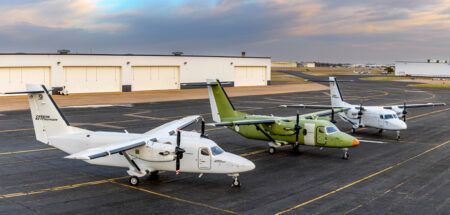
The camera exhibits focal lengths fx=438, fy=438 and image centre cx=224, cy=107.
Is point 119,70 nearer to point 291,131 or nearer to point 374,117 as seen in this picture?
point 374,117

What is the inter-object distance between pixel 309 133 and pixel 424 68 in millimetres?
173832

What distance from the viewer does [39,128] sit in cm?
2628

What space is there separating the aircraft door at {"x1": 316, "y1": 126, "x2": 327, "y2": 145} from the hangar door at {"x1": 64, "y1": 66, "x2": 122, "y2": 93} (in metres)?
58.4

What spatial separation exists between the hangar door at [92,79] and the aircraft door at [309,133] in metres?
57.6

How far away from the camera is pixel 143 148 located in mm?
23875

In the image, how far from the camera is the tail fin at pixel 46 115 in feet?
85.0

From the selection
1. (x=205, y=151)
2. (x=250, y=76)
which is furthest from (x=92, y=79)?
(x=205, y=151)

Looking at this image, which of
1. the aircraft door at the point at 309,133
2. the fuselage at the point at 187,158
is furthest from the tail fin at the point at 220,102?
the fuselage at the point at 187,158

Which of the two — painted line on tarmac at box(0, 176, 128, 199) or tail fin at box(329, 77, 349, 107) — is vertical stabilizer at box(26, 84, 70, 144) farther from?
tail fin at box(329, 77, 349, 107)

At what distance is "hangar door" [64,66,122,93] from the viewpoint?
78875mm

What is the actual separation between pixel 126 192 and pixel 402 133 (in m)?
32.1

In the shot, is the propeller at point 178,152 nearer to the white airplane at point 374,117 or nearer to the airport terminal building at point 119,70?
the white airplane at point 374,117

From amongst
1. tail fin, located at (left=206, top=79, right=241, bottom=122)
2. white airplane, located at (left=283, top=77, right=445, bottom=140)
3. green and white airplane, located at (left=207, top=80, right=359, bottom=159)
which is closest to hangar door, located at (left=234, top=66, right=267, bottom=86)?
white airplane, located at (left=283, top=77, right=445, bottom=140)

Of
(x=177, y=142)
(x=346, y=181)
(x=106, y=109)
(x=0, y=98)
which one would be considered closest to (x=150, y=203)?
(x=177, y=142)
